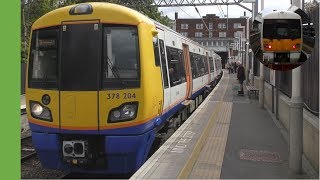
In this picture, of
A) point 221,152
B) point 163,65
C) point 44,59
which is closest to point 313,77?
point 221,152

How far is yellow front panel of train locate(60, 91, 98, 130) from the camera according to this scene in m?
7.42

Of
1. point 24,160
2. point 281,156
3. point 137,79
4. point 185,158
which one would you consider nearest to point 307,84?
point 281,156

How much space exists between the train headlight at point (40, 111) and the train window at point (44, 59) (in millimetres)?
308

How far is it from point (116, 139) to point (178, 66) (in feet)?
14.8

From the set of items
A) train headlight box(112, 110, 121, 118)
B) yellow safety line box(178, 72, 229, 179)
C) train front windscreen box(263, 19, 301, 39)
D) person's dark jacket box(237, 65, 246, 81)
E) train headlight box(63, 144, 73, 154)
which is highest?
train front windscreen box(263, 19, 301, 39)

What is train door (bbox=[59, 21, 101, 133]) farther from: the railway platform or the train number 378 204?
the railway platform

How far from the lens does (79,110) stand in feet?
24.5

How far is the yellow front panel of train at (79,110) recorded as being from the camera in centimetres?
742

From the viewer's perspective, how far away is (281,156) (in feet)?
28.0

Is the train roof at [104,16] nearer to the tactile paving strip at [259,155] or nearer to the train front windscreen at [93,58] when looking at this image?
the train front windscreen at [93,58]

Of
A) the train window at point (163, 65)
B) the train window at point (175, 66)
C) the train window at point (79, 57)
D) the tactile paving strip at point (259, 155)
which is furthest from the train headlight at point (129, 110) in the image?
the train window at point (175, 66)

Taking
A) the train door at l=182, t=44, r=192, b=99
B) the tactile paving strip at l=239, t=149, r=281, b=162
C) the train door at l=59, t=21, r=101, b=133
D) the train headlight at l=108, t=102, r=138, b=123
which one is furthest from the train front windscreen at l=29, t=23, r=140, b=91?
the train door at l=182, t=44, r=192, b=99

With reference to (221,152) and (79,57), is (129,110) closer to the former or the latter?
(79,57)

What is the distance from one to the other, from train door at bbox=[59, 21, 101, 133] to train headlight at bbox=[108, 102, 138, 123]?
0.26 metres
